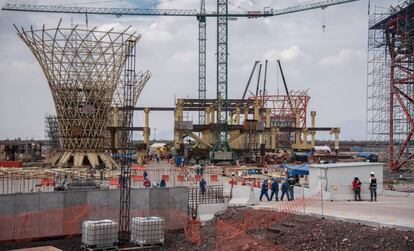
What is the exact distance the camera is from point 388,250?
14.3 meters

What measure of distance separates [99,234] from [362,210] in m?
9.96

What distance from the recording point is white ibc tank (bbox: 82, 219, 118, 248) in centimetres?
1941

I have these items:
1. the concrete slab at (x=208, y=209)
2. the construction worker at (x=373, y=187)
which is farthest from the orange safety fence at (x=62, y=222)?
the construction worker at (x=373, y=187)

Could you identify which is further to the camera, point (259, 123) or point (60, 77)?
point (259, 123)

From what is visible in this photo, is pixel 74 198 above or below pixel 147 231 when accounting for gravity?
above

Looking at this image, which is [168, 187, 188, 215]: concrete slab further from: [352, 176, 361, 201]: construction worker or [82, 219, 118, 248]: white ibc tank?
[352, 176, 361, 201]: construction worker

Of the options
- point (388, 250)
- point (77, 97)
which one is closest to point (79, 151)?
point (77, 97)

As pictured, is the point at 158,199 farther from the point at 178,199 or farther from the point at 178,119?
the point at 178,119

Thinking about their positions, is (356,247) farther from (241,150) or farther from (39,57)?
(241,150)

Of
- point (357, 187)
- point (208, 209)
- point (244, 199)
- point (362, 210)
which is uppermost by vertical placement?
point (357, 187)

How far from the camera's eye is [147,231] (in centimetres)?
2030

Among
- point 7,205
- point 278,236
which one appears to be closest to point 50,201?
point 7,205

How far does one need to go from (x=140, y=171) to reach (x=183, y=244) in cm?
2579

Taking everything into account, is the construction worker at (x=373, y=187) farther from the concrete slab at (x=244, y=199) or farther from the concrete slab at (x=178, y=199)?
the concrete slab at (x=178, y=199)
